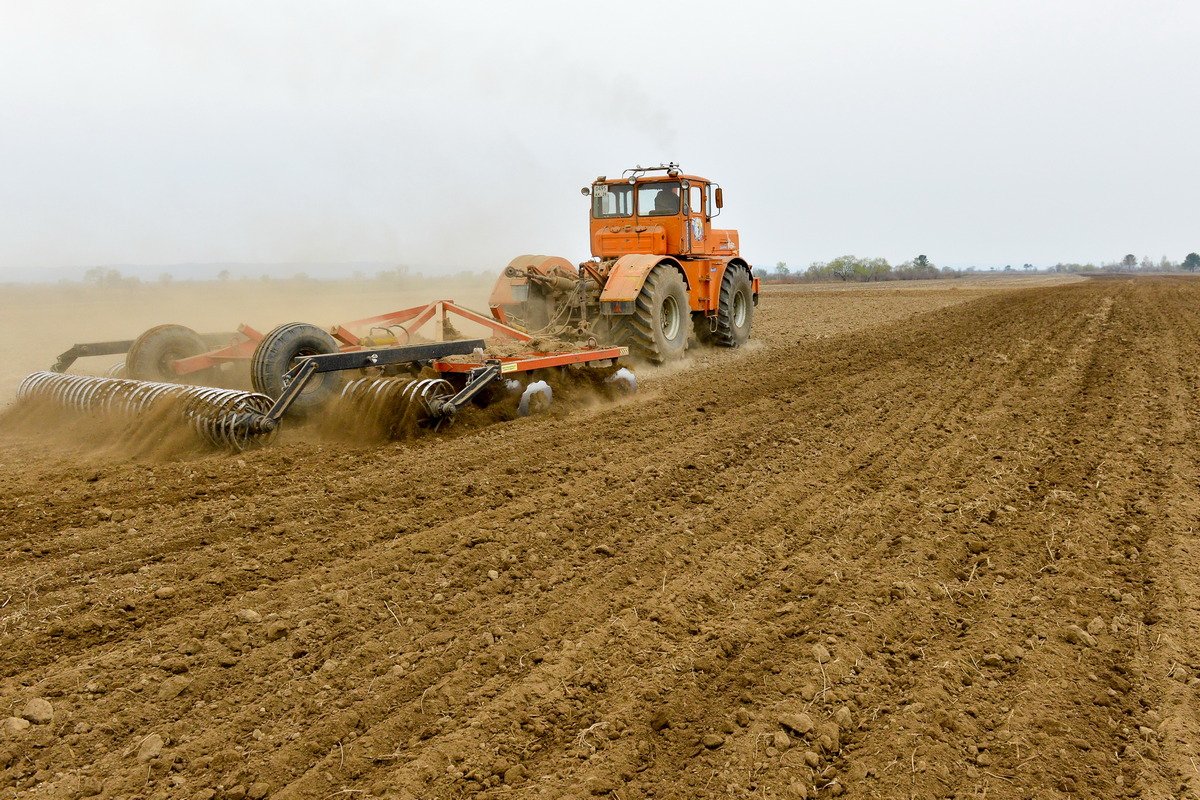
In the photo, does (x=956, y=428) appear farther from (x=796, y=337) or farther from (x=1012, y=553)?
(x=796, y=337)

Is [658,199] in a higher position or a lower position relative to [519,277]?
higher

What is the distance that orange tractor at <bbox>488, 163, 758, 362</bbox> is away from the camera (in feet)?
33.9

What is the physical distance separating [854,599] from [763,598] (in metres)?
0.39

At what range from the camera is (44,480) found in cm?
573

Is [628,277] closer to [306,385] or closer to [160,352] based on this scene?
[306,385]

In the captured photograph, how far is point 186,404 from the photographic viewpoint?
21.3 feet

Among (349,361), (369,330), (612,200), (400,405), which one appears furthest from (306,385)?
(612,200)

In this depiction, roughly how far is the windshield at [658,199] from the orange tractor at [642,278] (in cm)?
1

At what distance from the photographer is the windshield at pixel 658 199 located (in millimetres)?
11688

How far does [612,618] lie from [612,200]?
919 centimetres

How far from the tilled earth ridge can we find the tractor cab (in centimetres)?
559

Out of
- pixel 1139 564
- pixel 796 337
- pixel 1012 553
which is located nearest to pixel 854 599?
Result: pixel 1012 553

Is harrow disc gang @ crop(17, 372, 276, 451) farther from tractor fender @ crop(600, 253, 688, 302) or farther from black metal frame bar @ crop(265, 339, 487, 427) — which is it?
tractor fender @ crop(600, 253, 688, 302)

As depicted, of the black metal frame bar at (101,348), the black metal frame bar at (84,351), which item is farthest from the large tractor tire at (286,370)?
the black metal frame bar at (84,351)
